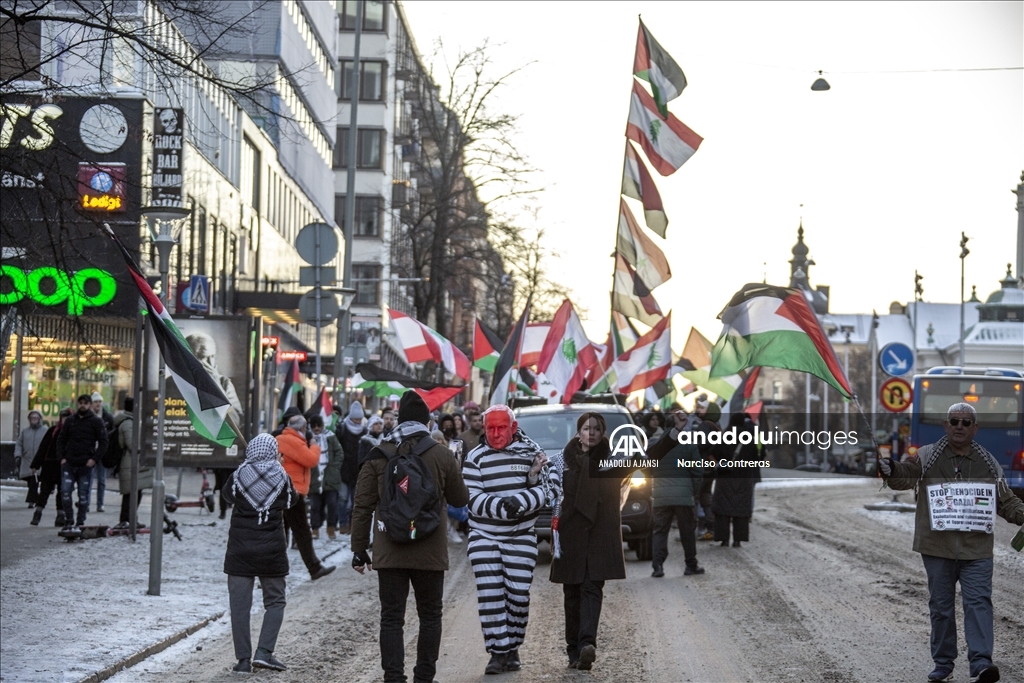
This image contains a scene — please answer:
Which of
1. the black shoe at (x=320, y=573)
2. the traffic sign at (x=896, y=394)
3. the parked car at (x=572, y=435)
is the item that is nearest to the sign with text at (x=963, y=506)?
the black shoe at (x=320, y=573)

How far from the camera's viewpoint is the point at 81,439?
21344 millimetres

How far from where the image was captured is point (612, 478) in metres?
11.0

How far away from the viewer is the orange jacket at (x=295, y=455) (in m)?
16.7

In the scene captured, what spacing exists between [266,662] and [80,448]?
11.2 m

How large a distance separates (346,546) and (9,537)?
4485mm

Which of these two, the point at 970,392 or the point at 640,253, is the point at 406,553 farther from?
the point at 970,392

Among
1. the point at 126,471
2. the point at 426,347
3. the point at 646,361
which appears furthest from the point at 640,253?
the point at 426,347

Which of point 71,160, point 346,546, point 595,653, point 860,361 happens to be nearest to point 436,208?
point 346,546

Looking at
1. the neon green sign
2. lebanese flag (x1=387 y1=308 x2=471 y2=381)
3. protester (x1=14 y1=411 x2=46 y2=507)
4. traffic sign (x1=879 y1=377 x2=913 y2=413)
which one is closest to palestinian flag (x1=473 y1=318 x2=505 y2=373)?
lebanese flag (x1=387 y1=308 x2=471 y2=381)

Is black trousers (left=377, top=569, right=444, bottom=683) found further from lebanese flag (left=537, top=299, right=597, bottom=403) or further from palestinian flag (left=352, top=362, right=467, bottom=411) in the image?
lebanese flag (left=537, top=299, right=597, bottom=403)

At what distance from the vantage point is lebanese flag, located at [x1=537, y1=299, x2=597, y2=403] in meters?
22.5

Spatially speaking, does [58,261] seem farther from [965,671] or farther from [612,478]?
[965,671]

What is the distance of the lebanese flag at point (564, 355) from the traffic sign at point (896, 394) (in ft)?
20.8

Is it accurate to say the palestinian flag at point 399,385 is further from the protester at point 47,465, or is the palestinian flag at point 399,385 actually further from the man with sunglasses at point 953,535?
the man with sunglasses at point 953,535
